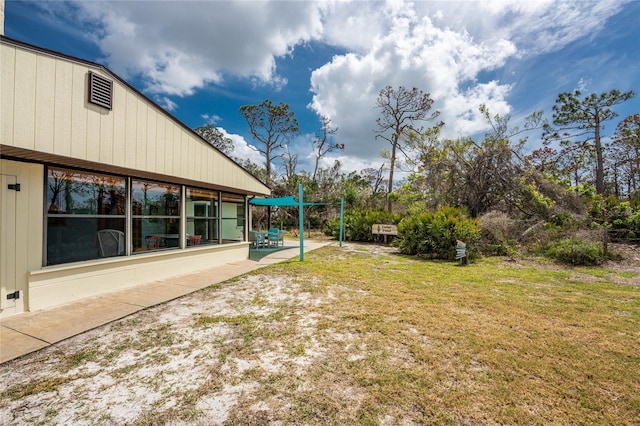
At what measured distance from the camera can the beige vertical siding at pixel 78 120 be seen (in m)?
3.57

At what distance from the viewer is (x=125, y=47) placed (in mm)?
7434

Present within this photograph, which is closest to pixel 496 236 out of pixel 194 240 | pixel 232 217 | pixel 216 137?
pixel 232 217

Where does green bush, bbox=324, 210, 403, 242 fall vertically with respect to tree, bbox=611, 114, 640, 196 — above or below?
below

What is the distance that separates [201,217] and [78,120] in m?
3.89

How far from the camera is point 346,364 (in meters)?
2.77

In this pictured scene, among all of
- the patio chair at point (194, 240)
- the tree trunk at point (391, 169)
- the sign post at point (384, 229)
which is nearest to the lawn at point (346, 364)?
the patio chair at point (194, 240)

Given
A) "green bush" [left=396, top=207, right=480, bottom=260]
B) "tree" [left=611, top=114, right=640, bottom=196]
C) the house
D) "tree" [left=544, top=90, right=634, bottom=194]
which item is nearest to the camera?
the house

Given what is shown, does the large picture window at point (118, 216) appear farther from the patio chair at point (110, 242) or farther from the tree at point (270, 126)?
the tree at point (270, 126)

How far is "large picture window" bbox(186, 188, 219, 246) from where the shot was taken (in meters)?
7.36

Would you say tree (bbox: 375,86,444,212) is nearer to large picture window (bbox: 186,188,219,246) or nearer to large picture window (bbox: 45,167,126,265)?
large picture window (bbox: 186,188,219,246)

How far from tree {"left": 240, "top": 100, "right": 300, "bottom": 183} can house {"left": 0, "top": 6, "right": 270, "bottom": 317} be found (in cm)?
1908

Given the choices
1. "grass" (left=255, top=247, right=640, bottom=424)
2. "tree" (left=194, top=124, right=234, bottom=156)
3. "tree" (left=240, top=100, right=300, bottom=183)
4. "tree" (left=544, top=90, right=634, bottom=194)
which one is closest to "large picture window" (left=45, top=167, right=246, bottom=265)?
"grass" (left=255, top=247, right=640, bottom=424)

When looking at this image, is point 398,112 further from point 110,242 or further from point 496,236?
point 110,242

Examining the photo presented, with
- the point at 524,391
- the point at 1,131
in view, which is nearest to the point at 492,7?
the point at 524,391
